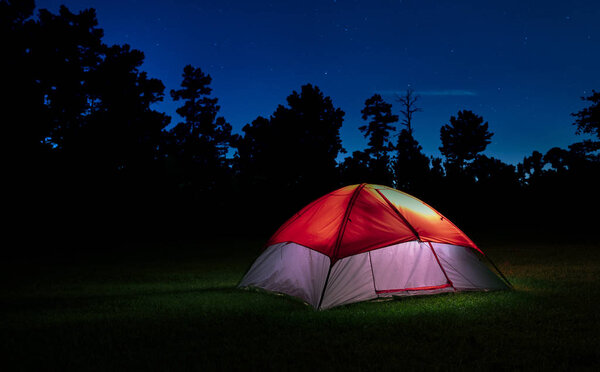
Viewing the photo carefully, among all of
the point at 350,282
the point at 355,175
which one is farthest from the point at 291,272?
the point at 355,175

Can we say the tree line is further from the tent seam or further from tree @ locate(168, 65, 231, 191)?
the tent seam

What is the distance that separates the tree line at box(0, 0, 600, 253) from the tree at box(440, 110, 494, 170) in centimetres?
11

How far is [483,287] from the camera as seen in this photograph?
33.3ft

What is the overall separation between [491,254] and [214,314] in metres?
14.1

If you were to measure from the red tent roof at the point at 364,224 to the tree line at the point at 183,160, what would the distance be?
875 inches

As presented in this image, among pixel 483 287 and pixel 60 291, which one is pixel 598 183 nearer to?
pixel 483 287

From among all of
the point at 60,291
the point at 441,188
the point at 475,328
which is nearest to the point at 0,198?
the point at 60,291

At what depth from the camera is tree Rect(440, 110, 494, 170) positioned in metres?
51.7

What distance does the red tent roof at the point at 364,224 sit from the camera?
9.17m

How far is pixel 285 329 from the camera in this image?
23.4 ft

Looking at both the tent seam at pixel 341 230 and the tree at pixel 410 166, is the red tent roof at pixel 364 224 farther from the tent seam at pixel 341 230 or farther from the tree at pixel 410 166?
the tree at pixel 410 166

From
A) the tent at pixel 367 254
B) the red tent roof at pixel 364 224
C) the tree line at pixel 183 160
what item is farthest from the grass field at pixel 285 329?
the tree line at pixel 183 160

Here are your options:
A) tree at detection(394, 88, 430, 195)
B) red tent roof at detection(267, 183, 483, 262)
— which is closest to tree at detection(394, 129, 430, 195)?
tree at detection(394, 88, 430, 195)

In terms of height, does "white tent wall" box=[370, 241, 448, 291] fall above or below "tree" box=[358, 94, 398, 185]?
below
